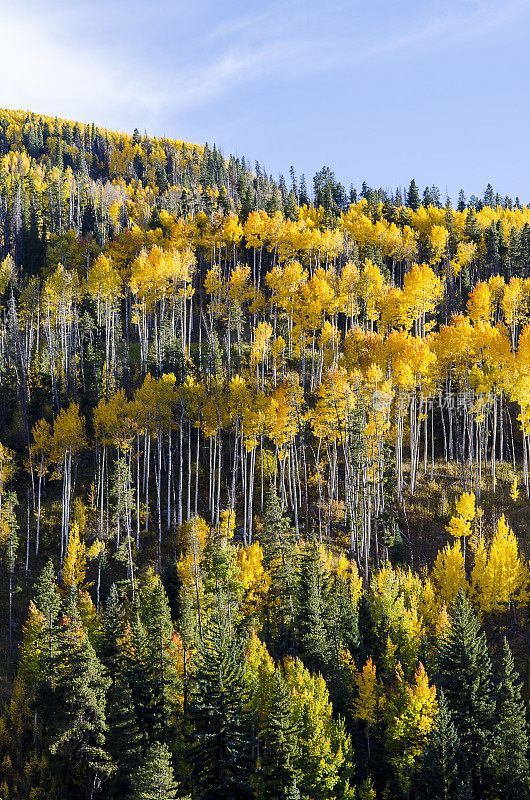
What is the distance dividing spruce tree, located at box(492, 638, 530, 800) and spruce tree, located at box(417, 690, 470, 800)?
6.49ft

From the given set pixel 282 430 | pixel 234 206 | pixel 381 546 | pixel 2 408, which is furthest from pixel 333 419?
pixel 234 206

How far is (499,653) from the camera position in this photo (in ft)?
111

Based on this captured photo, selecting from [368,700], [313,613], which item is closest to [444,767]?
[368,700]

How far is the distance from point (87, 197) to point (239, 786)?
100882mm

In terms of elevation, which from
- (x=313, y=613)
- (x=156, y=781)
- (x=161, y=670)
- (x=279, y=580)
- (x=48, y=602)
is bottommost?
(x=156, y=781)

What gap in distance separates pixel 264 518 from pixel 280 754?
867 inches

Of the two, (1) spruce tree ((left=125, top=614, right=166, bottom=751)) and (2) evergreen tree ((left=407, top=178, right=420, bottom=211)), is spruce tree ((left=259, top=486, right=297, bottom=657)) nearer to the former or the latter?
(1) spruce tree ((left=125, top=614, right=166, bottom=751))

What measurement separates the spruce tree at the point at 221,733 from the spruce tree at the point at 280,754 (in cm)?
103

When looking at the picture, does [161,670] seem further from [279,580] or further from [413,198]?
[413,198]

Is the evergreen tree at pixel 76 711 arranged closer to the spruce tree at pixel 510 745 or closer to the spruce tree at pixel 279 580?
the spruce tree at pixel 279 580

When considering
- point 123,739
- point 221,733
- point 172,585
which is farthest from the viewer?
point 172,585

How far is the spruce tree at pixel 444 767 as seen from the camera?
2353cm

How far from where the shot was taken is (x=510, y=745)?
81.2ft

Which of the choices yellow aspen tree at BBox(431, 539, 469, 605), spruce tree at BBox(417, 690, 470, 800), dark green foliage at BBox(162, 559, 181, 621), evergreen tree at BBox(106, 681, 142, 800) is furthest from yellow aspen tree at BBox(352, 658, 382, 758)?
dark green foliage at BBox(162, 559, 181, 621)
